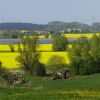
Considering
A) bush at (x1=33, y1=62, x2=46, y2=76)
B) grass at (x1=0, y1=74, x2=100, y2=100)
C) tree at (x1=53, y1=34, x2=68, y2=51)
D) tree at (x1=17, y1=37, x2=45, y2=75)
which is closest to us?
grass at (x1=0, y1=74, x2=100, y2=100)

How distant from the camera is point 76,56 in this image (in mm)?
79250

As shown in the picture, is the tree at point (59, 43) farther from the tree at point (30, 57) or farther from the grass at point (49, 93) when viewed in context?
the grass at point (49, 93)

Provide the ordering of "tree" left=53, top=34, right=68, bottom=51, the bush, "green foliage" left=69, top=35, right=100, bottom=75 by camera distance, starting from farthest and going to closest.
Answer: "tree" left=53, top=34, right=68, bottom=51
"green foliage" left=69, top=35, right=100, bottom=75
the bush

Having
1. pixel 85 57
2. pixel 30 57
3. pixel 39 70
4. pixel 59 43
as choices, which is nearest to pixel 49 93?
pixel 39 70

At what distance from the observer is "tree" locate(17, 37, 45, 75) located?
7538cm

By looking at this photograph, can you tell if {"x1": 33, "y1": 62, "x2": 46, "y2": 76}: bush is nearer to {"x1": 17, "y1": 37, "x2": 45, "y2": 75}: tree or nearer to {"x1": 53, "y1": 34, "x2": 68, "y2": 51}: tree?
{"x1": 17, "y1": 37, "x2": 45, "y2": 75}: tree

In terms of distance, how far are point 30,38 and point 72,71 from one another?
37.4ft

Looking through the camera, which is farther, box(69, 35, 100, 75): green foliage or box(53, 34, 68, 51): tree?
box(53, 34, 68, 51): tree

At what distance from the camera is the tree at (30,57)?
7538 cm

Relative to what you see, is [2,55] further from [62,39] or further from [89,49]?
[62,39]

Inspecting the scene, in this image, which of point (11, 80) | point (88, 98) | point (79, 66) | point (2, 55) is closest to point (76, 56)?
point (79, 66)

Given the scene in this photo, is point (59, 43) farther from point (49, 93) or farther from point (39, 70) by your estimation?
point (49, 93)

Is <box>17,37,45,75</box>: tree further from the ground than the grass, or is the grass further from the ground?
the grass

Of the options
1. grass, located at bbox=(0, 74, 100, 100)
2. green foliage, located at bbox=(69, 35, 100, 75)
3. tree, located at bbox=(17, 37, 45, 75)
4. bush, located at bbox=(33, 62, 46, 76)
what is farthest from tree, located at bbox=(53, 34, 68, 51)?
grass, located at bbox=(0, 74, 100, 100)
